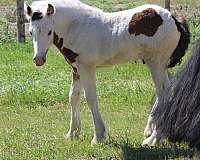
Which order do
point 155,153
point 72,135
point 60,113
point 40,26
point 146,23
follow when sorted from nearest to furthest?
1. point 155,153
2. point 40,26
3. point 146,23
4. point 72,135
5. point 60,113

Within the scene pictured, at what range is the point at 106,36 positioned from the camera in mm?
5605

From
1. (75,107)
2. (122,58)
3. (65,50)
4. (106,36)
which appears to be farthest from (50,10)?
(75,107)

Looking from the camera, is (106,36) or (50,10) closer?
(50,10)

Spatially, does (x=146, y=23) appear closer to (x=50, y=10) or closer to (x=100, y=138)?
(x=50, y=10)

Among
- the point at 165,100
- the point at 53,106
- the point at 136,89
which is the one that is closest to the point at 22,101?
the point at 53,106

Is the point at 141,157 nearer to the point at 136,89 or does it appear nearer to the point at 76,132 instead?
the point at 76,132

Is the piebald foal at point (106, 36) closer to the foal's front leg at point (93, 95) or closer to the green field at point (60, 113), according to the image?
the foal's front leg at point (93, 95)

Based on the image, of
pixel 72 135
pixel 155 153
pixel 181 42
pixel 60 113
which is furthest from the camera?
pixel 60 113

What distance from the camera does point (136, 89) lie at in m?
8.51

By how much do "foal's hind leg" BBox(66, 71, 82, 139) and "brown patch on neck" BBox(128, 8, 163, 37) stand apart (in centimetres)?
86

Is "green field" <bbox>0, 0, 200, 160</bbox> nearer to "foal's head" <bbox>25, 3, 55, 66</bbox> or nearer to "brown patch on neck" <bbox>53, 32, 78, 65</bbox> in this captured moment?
"brown patch on neck" <bbox>53, 32, 78, 65</bbox>

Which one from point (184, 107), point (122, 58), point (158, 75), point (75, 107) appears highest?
point (184, 107)

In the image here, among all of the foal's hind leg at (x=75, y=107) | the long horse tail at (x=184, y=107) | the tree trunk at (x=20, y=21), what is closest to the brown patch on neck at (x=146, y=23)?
the foal's hind leg at (x=75, y=107)

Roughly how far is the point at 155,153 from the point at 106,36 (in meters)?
1.22
